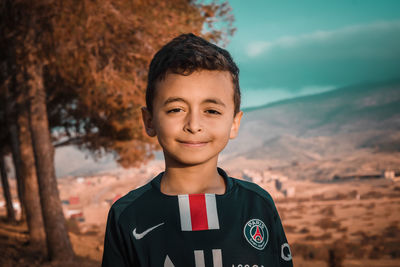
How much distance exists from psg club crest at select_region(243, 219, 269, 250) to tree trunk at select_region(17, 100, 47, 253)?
27.4ft

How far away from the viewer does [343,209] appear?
2606cm

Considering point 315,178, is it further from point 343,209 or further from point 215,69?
point 215,69

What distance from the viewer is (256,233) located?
1.61 meters

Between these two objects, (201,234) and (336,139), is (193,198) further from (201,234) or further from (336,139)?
(336,139)

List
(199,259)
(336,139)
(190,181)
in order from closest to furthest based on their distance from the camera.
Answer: (199,259), (190,181), (336,139)

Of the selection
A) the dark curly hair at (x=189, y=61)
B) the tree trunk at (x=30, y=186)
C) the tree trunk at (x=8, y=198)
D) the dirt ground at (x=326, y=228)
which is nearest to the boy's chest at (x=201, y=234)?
the dark curly hair at (x=189, y=61)

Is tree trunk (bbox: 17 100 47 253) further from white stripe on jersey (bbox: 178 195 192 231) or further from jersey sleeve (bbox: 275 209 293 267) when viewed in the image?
jersey sleeve (bbox: 275 209 293 267)

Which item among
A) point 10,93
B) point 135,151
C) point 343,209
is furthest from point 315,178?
point 10,93

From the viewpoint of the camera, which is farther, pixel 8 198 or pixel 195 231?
pixel 8 198

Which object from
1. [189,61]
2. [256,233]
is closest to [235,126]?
[189,61]

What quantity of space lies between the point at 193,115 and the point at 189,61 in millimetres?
260

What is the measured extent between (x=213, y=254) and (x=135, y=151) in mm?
8971

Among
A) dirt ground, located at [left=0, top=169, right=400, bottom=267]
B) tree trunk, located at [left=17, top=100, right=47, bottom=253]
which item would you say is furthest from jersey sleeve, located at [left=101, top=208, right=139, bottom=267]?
tree trunk, located at [left=17, top=100, right=47, bottom=253]

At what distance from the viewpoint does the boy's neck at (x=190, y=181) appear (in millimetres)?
1698
